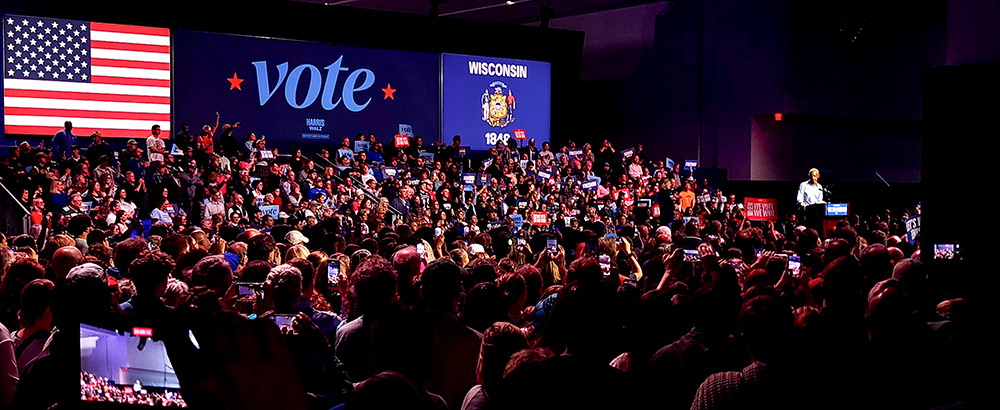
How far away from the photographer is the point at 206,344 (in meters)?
3.36

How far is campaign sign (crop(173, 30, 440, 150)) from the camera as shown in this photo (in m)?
21.8

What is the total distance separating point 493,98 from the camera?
84.7 feet

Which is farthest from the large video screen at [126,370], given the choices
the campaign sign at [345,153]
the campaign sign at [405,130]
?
the campaign sign at [405,130]

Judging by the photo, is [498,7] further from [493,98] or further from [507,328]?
[507,328]

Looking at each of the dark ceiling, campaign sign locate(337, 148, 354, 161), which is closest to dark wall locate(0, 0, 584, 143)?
the dark ceiling

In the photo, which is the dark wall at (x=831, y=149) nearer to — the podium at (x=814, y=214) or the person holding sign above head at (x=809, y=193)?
the podium at (x=814, y=214)

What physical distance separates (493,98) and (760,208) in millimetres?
7485

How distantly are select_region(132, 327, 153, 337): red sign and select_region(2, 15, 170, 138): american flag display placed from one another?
1859cm

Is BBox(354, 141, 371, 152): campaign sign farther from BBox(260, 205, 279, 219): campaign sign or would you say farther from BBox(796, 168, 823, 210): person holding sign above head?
BBox(796, 168, 823, 210): person holding sign above head

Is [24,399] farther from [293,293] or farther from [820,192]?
[820,192]

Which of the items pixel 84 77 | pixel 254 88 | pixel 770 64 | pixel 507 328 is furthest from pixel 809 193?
pixel 507 328

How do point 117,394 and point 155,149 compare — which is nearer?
point 117,394

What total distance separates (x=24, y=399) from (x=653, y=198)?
2005 centimetres

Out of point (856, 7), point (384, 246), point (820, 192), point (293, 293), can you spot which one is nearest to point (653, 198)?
point (820, 192)
